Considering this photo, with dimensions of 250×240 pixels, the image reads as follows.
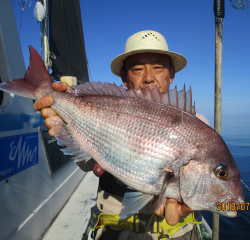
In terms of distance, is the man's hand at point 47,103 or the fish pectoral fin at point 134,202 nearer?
the fish pectoral fin at point 134,202

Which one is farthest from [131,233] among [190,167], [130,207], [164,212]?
[190,167]

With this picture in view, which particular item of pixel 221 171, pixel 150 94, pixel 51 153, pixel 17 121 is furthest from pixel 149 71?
pixel 51 153

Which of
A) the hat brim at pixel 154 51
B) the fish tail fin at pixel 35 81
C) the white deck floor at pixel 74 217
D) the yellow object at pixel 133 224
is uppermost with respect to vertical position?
the hat brim at pixel 154 51

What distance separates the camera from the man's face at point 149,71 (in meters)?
2.19

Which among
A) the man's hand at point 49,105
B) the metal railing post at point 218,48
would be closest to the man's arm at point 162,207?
the man's hand at point 49,105

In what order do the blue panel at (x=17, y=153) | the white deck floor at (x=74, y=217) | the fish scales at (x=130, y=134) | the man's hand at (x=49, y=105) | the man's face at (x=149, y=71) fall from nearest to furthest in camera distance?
the fish scales at (x=130, y=134), the man's hand at (x=49, y=105), the blue panel at (x=17, y=153), the man's face at (x=149, y=71), the white deck floor at (x=74, y=217)

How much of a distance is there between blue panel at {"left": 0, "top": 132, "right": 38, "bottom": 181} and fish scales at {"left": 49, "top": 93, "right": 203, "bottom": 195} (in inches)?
33.5

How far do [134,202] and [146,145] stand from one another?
1.61 ft

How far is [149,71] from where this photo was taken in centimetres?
220

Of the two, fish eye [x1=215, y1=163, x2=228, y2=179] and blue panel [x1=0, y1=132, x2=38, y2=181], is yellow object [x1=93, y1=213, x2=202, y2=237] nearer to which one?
fish eye [x1=215, y1=163, x2=228, y2=179]

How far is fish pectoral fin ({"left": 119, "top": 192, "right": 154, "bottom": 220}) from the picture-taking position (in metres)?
1.33

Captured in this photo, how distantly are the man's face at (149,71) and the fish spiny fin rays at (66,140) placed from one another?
1.12 m

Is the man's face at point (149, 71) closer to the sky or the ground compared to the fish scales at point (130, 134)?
closer to the sky
